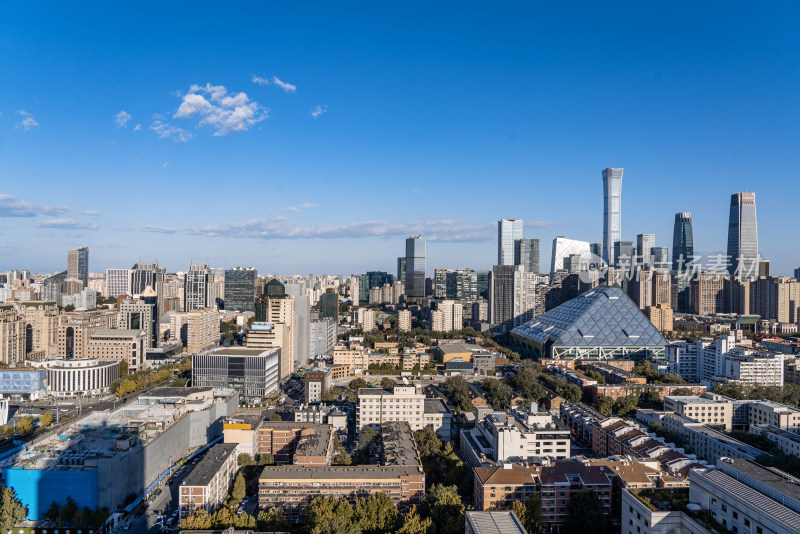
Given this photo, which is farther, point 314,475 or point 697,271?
point 697,271

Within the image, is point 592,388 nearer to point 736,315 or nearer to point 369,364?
point 369,364

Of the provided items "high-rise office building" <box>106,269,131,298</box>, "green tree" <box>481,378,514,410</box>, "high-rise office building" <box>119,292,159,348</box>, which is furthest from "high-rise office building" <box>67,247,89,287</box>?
"green tree" <box>481,378,514,410</box>

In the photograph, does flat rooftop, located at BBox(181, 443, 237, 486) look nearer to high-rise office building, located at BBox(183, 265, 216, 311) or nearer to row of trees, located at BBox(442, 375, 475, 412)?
row of trees, located at BBox(442, 375, 475, 412)

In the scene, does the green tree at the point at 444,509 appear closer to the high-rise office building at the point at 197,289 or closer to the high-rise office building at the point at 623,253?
the high-rise office building at the point at 197,289

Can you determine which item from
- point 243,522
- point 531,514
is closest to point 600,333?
point 531,514

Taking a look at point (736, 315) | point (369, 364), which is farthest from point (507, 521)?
point (736, 315)

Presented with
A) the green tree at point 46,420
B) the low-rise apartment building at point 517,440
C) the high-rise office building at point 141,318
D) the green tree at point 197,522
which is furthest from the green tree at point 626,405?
the high-rise office building at point 141,318
